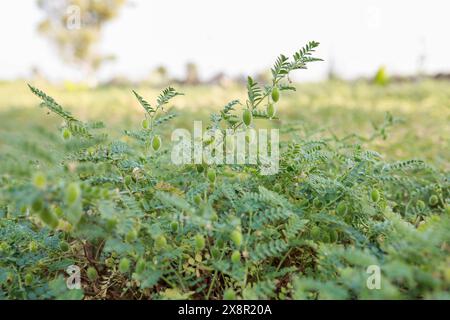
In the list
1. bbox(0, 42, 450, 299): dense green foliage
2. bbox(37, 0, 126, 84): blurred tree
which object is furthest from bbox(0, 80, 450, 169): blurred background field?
bbox(37, 0, 126, 84): blurred tree

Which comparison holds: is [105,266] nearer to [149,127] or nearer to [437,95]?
[149,127]

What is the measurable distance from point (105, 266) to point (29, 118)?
576cm

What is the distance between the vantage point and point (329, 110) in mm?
5668

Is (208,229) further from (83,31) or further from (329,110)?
(83,31)

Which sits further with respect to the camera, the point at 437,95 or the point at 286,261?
the point at 437,95

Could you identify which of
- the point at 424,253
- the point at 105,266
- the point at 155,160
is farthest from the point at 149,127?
the point at 424,253

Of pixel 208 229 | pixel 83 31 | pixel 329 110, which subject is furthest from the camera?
pixel 83 31

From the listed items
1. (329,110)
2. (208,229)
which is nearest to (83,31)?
(329,110)

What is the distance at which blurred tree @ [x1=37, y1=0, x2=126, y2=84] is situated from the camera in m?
15.3

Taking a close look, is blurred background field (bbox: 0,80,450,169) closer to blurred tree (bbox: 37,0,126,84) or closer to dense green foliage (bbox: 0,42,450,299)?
dense green foliage (bbox: 0,42,450,299)

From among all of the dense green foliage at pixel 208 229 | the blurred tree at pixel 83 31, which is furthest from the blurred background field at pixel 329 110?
the blurred tree at pixel 83 31

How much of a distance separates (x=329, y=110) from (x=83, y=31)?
1208 centimetres

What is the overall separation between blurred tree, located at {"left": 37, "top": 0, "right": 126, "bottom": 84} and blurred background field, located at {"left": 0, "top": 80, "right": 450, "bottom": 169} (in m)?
7.26
